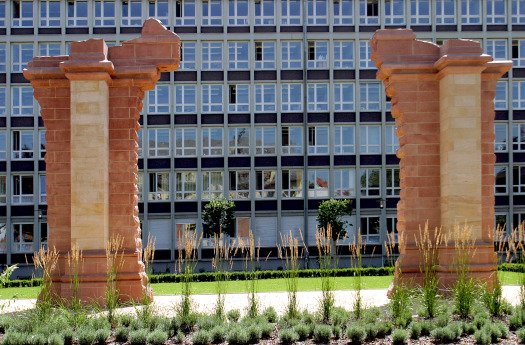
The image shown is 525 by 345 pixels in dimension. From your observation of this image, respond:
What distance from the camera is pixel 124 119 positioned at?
13.5 meters

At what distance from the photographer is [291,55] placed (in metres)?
38.3

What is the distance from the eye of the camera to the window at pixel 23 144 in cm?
3800

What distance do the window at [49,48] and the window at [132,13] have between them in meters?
4.68

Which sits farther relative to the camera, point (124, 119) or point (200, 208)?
point (200, 208)

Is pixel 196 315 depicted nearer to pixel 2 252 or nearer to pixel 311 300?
pixel 311 300

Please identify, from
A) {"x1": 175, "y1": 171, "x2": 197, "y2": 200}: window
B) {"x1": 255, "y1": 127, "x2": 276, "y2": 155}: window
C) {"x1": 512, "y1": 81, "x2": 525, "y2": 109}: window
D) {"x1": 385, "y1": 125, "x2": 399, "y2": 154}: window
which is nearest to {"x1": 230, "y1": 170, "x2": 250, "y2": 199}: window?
{"x1": 255, "y1": 127, "x2": 276, "y2": 155}: window

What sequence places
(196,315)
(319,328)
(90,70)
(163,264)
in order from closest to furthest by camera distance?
(319,328) → (196,315) → (90,70) → (163,264)

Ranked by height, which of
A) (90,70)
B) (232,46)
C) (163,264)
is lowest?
(163,264)

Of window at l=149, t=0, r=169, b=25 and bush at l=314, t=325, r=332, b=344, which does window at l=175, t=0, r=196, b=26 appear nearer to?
window at l=149, t=0, r=169, b=25

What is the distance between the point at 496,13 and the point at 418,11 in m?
5.19

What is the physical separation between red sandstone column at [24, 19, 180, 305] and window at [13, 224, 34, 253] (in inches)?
1052

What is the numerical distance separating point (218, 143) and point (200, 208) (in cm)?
435

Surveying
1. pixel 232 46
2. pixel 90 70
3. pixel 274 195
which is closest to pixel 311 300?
pixel 90 70

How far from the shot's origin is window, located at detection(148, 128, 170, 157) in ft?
124
